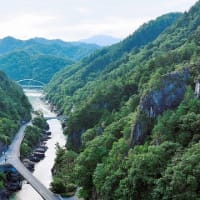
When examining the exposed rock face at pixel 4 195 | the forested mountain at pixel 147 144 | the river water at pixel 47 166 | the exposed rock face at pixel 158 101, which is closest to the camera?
the forested mountain at pixel 147 144

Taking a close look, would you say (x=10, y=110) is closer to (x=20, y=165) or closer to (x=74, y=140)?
(x=74, y=140)

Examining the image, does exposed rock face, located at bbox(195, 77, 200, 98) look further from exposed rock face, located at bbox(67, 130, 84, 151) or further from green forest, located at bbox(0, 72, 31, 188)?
exposed rock face, located at bbox(67, 130, 84, 151)

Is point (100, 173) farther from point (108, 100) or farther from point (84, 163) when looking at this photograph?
point (108, 100)

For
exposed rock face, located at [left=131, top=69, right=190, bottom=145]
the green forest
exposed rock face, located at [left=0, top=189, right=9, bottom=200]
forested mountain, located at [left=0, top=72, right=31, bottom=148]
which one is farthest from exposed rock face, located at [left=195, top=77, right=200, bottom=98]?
forested mountain, located at [left=0, top=72, right=31, bottom=148]

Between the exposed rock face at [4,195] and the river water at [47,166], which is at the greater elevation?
the exposed rock face at [4,195]

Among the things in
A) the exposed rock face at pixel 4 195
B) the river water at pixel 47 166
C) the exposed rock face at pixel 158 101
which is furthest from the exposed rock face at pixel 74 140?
the exposed rock face at pixel 158 101

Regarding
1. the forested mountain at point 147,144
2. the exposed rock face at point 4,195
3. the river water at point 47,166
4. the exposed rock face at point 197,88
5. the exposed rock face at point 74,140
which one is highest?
the exposed rock face at point 197,88

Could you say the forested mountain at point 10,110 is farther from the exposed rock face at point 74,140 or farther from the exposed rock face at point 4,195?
the exposed rock face at point 4,195
